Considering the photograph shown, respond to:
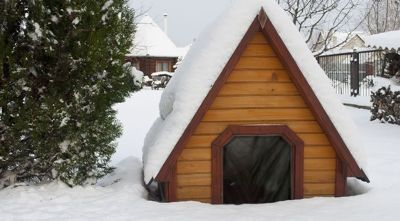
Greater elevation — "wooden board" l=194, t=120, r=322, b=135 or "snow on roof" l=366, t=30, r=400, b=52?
"snow on roof" l=366, t=30, r=400, b=52

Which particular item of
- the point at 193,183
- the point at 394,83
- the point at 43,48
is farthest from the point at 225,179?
the point at 394,83

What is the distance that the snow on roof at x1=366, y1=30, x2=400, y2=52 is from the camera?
10.3 m

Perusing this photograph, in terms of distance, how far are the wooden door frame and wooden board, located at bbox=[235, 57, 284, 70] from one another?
64 cm

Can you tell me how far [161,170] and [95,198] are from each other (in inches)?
32.0

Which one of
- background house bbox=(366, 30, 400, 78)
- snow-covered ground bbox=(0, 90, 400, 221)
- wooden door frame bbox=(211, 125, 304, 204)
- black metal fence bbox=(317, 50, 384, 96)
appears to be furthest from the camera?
black metal fence bbox=(317, 50, 384, 96)

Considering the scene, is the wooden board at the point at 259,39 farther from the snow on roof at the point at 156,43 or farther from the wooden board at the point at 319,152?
the snow on roof at the point at 156,43

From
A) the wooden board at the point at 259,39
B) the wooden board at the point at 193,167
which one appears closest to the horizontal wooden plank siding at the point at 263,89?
the wooden board at the point at 259,39

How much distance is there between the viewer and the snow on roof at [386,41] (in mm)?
10305

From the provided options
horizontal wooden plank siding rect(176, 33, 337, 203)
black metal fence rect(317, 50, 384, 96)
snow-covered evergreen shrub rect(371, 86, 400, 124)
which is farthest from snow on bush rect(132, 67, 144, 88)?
black metal fence rect(317, 50, 384, 96)

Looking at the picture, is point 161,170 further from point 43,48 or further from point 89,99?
point 43,48

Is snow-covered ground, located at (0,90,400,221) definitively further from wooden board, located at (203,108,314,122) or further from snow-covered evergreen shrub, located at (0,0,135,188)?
wooden board, located at (203,108,314,122)

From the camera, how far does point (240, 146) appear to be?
21.9 feet

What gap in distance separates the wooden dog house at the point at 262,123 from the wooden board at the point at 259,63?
0.01 m

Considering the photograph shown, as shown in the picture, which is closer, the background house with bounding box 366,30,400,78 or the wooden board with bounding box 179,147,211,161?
the wooden board with bounding box 179,147,211,161
